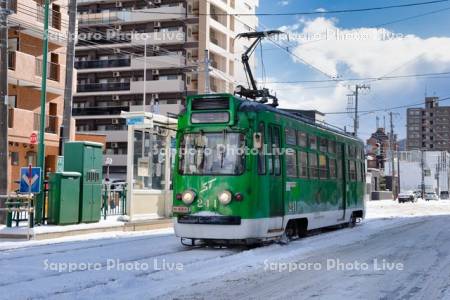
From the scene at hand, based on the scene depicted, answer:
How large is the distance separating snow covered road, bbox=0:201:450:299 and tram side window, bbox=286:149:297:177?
1.78 meters

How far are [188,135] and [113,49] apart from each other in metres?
54.6

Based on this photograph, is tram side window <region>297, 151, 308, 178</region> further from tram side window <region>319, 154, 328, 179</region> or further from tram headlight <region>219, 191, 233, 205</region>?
tram headlight <region>219, 191, 233, 205</region>

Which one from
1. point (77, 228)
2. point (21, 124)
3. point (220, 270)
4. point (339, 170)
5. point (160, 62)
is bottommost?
point (220, 270)

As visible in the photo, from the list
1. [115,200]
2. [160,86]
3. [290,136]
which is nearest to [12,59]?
[115,200]

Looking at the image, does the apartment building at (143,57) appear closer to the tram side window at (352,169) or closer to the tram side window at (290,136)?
the tram side window at (352,169)

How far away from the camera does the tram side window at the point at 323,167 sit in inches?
688

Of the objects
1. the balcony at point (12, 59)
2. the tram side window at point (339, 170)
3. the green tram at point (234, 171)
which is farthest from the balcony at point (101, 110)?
the green tram at point (234, 171)

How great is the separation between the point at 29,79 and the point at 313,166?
70.1ft

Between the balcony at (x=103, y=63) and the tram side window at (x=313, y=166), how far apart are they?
50.3 m

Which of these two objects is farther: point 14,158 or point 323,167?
point 14,158

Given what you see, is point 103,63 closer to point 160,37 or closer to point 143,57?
point 143,57

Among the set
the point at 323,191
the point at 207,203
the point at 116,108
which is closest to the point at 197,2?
the point at 116,108

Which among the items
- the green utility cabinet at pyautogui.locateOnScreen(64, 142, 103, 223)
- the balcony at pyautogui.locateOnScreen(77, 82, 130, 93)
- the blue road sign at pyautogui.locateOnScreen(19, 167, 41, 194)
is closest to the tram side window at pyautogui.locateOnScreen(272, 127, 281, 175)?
the blue road sign at pyautogui.locateOnScreen(19, 167, 41, 194)

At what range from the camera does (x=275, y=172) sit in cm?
1404
